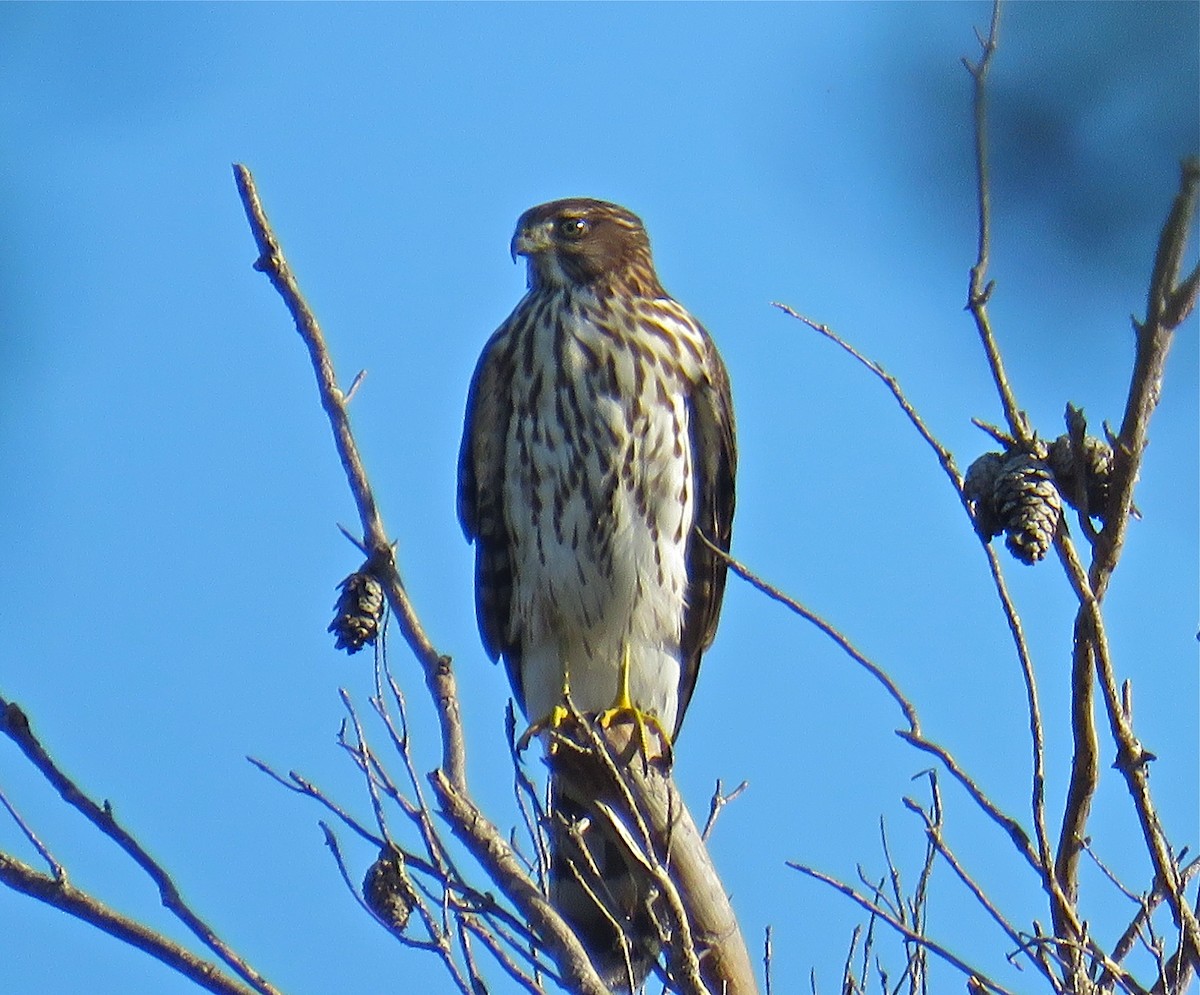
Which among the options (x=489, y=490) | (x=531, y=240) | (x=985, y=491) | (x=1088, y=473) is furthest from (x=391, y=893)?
(x=531, y=240)

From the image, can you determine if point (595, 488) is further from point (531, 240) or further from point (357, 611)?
point (357, 611)

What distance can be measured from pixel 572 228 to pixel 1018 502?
266cm

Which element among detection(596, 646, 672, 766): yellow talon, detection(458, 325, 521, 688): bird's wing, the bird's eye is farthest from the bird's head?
detection(596, 646, 672, 766): yellow talon

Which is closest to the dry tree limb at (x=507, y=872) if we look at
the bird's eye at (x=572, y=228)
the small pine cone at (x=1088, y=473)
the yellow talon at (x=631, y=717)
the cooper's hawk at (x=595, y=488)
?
the yellow talon at (x=631, y=717)

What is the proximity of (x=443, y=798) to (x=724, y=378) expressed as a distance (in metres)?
1.96

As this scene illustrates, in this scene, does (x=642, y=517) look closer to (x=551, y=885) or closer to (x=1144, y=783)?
(x=551, y=885)

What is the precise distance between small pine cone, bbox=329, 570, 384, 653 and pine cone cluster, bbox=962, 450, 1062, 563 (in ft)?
4.42

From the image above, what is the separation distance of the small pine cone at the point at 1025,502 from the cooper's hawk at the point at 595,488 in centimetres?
201

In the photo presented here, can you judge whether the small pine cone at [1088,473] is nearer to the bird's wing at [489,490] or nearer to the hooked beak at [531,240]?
the bird's wing at [489,490]

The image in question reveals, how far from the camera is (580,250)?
491cm

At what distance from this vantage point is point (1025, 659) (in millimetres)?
2377

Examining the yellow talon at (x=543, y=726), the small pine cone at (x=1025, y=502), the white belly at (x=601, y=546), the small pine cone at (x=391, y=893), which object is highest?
the white belly at (x=601, y=546)

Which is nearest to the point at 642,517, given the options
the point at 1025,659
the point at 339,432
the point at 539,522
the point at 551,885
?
the point at 539,522

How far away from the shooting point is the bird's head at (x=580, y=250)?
488 cm
